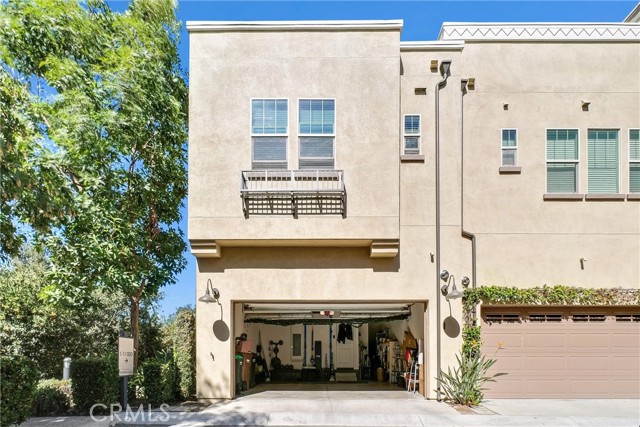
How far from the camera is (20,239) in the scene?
8680 mm

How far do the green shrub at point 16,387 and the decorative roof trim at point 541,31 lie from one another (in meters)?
11.8

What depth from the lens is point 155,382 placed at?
12148 millimetres

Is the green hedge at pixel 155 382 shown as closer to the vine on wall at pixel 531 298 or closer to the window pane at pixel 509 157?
the vine on wall at pixel 531 298

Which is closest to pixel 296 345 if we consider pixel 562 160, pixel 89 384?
pixel 89 384

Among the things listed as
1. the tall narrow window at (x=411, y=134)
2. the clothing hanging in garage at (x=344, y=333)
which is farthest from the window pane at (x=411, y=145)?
the clothing hanging in garage at (x=344, y=333)

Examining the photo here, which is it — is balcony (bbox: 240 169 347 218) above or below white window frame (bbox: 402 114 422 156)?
below

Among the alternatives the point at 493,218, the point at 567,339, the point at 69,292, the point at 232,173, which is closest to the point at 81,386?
the point at 69,292

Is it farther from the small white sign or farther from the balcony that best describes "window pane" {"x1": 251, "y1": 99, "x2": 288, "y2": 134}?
the small white sign

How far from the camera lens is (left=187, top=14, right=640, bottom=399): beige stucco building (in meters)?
12.0

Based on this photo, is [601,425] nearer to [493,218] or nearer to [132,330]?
[493,218]

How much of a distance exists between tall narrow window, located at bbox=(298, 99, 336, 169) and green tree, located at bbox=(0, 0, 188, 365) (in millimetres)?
3831

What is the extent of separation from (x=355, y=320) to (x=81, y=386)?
24.7 ft

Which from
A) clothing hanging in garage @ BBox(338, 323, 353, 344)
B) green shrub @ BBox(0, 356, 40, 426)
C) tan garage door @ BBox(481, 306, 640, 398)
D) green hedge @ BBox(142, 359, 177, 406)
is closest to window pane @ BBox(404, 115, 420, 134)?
tan garage door @ BBox(481, 306, 640, 398)

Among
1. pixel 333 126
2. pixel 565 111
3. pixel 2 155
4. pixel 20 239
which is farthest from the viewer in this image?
pixel 565 111
